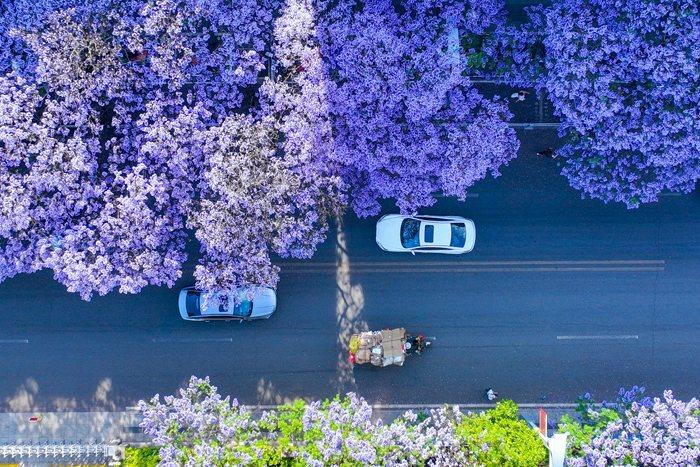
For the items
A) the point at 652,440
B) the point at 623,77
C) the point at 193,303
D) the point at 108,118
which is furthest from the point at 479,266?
the point at 108,118

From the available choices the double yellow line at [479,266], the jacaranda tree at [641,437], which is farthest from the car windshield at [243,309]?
the jacaranda tree at [641,437]

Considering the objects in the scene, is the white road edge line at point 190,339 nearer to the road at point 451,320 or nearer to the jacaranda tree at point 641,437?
the road at point 451,320

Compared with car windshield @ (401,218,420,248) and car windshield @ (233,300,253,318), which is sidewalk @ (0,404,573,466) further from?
car windshield @ (401,218,420,248)

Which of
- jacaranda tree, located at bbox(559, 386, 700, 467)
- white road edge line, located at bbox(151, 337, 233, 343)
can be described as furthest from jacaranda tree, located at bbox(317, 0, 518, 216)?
jacaranda tree, located at bbox(559, 386, 700, 467)

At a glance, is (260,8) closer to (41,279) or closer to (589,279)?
(41,279)

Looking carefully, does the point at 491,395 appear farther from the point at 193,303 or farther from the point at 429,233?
the point at 193,303
